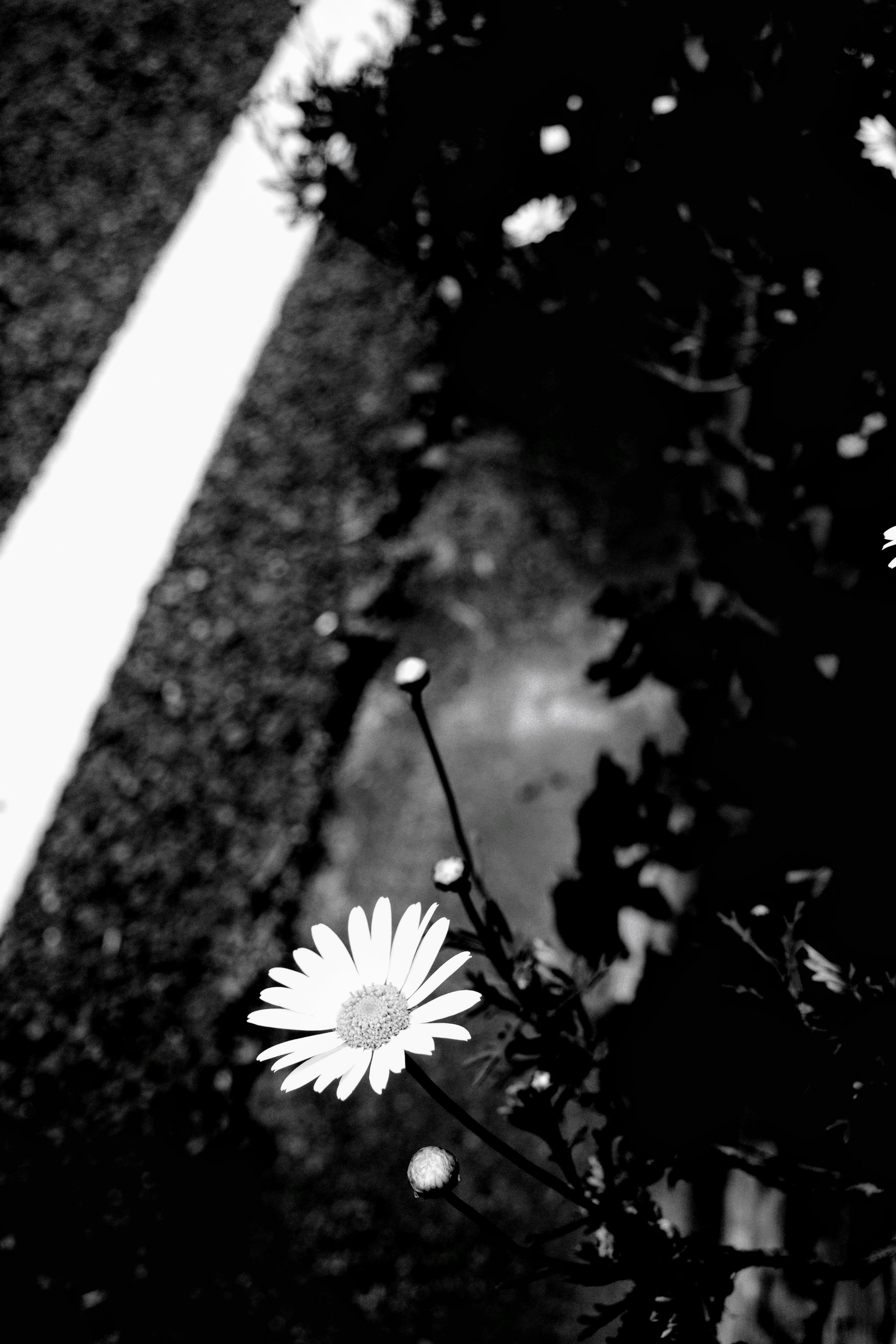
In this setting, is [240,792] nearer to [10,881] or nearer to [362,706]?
[362,706]

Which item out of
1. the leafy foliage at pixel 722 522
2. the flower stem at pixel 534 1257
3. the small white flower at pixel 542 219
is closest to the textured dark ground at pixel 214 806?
the leafy foliage at pixel 722 522

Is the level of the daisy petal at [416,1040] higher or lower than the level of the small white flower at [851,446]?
lower

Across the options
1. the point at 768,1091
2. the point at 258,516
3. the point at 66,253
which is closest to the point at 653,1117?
the point at 768,1091

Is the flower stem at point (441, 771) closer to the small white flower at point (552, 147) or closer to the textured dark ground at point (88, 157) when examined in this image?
the small white flower at point (552, 147)

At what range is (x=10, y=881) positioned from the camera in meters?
2.12

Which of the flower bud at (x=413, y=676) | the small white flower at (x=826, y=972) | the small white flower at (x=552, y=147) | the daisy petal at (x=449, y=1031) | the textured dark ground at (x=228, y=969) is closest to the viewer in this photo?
the daisy petal at (x=449, y=1031)

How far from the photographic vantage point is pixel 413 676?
106cm

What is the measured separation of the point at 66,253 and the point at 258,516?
1.16 meters

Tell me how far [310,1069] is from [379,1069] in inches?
3.2

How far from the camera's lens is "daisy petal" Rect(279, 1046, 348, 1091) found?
2.56ft

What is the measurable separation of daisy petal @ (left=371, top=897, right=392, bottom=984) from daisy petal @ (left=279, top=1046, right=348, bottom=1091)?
0.07 m

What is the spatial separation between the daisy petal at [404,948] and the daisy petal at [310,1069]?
0.27 feet

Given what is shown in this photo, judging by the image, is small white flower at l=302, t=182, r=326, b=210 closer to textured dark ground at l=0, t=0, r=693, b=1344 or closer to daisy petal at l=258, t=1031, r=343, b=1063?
daisy petal at l=258, t=1031, r=343, b=1063

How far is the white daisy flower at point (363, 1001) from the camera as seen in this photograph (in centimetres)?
79
